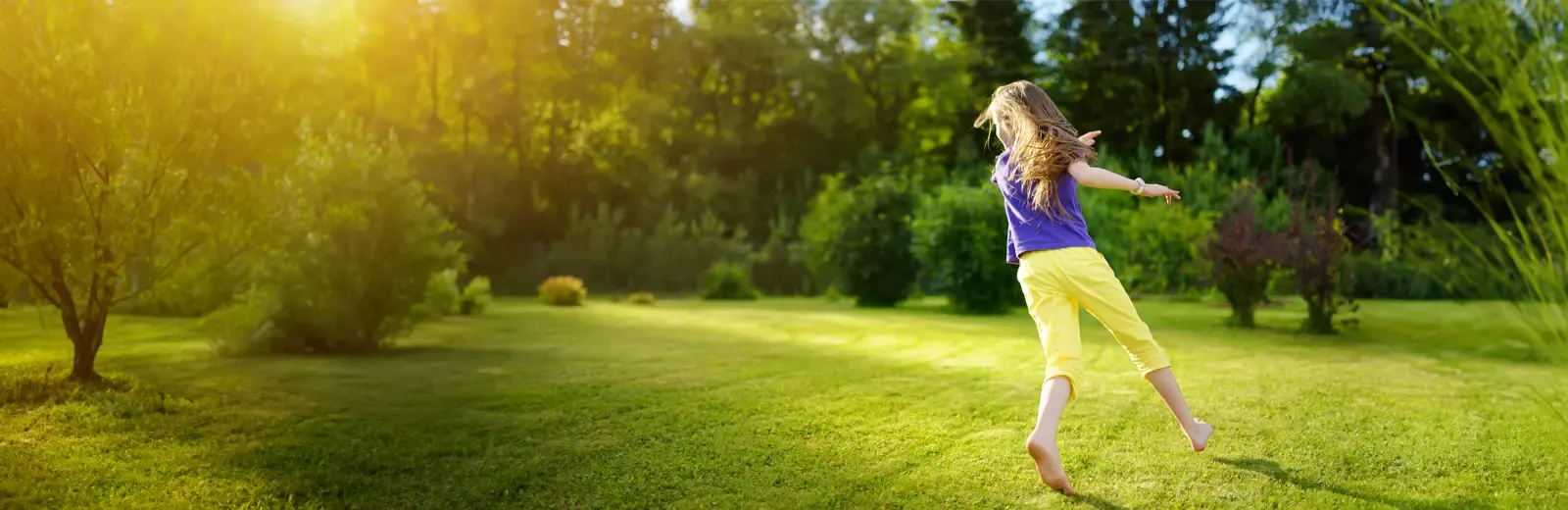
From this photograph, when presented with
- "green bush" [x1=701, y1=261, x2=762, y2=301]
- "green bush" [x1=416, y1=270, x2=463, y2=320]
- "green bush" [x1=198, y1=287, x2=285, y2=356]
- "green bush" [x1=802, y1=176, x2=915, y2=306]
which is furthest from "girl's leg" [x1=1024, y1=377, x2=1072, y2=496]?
"green bush" [x1=701, y1=261, x2=762, y2=301]

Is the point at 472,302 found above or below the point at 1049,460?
above

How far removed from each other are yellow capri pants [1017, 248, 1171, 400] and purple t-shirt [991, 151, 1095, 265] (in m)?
0.04

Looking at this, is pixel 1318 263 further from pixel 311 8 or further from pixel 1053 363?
pixel 311 8

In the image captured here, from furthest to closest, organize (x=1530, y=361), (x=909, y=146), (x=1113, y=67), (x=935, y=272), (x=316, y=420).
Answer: (x=909, y=146), (x=1113, y=67), (x=935, y=272), (x=1530, y=361), (x=316, y=420)

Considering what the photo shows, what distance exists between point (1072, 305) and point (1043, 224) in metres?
0.36

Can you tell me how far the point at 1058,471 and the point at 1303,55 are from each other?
29.2 metres

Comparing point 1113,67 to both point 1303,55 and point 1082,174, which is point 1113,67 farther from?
point 1082,174

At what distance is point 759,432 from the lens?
5047mm

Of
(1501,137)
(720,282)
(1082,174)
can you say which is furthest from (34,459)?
(720,282)

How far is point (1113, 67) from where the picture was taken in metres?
30.0

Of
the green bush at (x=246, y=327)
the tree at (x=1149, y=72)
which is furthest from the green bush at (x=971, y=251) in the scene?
the tree at (x=1149, y=72)

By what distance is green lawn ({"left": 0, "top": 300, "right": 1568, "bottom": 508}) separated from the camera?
3830 millimetres

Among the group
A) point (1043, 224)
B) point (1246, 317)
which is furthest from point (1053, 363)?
point (1246, 317)

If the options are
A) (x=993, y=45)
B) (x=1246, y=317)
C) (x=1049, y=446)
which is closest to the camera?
(x=1049, y=446)
